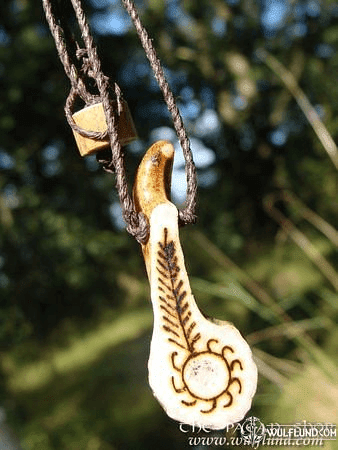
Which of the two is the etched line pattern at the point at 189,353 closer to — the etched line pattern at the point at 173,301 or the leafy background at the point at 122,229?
the etched line pattern at the point at 173,301

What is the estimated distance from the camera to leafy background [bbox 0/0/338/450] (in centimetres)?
222

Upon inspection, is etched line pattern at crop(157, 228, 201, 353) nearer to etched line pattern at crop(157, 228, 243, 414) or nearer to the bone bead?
etched line pattern at crop(157, 228, 243, 414)

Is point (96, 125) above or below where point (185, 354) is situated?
above

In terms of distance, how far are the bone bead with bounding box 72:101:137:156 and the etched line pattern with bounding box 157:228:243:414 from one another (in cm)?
→ 11

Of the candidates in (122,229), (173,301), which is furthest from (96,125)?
(122,229)

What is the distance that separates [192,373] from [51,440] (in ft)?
6.19

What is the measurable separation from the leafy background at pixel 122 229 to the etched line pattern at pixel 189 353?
1.90 ft

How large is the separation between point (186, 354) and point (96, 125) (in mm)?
223

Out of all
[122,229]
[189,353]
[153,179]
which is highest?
[153,179]

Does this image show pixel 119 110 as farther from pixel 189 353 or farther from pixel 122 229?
pixel 122 229

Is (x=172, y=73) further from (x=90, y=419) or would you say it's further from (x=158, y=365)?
(x=158, y=365)

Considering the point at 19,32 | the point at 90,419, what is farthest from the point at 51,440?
the point at 19,32

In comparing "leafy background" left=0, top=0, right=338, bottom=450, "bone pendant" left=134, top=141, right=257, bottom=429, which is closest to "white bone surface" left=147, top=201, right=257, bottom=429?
"bone pendant" left=134, top=141, right=257, bottom=429

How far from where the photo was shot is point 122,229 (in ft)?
10.1
